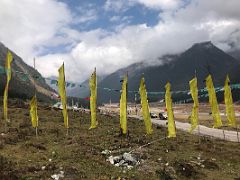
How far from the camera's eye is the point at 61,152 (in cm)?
3434

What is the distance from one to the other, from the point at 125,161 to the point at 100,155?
3.26 metres

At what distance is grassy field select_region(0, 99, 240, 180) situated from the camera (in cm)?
2866

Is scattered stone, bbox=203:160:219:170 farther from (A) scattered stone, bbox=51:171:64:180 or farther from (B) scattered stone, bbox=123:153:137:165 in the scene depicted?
(A) scattered stone, bbox=51:171:64:180

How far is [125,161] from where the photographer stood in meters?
30.9

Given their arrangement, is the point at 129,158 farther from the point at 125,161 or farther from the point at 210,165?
the point at 210,165

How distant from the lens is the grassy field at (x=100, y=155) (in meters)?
28.7

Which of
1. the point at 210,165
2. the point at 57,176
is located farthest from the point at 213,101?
the point at 57,176

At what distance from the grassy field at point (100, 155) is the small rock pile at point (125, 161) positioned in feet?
1.70

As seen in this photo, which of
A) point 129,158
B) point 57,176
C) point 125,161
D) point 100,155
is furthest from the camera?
point 100,155

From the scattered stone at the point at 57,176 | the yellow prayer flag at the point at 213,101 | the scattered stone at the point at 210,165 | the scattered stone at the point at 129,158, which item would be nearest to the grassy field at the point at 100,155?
the scattered stone at the point at 210,165

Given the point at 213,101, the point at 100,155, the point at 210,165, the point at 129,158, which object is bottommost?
the point at 210,165

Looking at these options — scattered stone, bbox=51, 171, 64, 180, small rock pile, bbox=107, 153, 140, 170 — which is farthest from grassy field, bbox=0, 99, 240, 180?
small rock pile, bbox=107, 153, 140, 170

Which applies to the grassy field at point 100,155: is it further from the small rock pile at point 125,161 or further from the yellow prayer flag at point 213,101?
the yellow prayer flag at point 213,101

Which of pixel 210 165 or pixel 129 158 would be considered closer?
pixel 129 158
